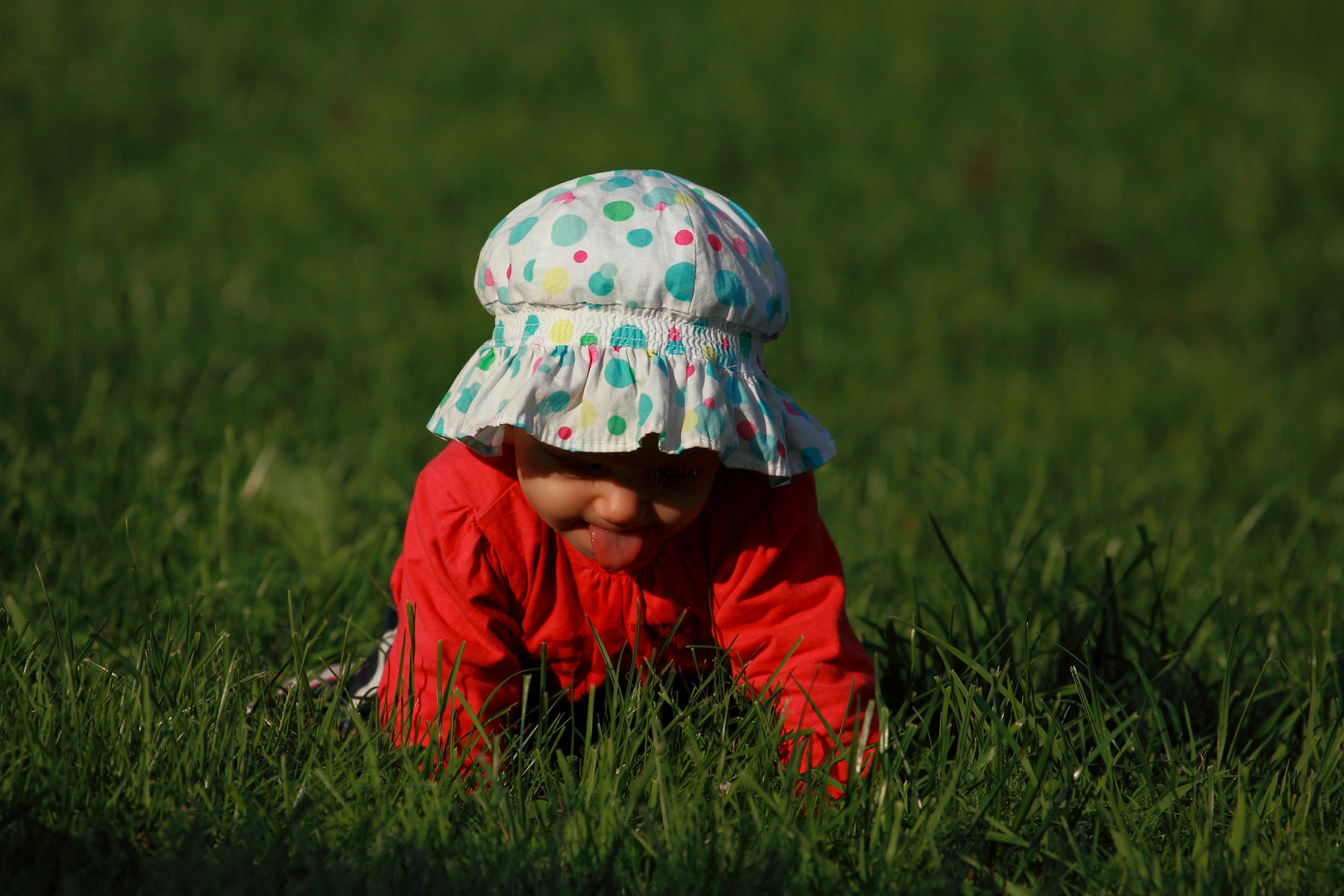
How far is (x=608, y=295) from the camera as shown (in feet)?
5.66

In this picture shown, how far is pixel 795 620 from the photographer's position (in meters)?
1.99

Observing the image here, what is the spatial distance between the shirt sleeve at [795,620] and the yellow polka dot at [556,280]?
0.57 m

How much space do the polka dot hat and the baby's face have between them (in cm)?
8

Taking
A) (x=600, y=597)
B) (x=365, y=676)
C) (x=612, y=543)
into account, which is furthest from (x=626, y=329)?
(x=365, y=676)

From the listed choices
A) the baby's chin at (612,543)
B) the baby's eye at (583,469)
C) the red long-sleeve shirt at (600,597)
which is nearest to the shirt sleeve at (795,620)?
the red long-sleeve shirt at (600,597)

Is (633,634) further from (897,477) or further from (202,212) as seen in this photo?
(202,212)

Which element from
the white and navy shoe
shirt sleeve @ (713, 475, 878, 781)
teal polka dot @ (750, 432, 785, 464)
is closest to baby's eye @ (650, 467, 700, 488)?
teal polka dot @ (750, 432, 785, 464)

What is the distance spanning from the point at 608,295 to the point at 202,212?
4239 millimetres

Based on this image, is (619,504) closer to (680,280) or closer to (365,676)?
(680,280)

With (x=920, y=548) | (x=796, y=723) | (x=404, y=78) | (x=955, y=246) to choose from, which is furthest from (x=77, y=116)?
(x=796, y=723)

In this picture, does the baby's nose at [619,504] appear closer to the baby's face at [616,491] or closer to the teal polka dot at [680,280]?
the baby's face at [616,491]

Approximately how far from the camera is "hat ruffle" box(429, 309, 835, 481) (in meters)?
1.69

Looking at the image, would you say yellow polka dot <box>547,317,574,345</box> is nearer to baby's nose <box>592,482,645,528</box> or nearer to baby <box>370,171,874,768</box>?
baby <box>370,171,874,768</box>

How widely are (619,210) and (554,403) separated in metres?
0.32
